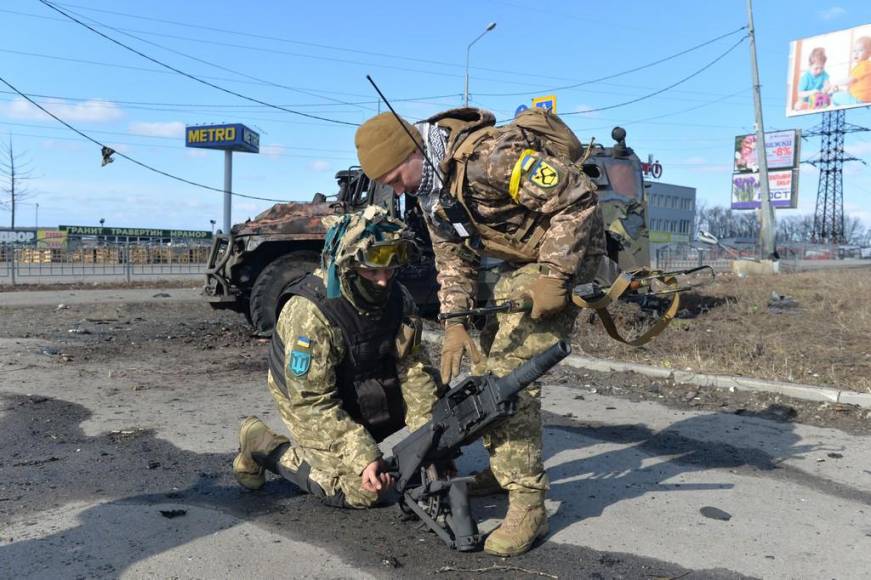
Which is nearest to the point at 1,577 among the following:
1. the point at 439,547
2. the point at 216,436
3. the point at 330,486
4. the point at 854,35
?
the point at 330,486

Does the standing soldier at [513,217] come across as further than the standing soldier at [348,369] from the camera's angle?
No

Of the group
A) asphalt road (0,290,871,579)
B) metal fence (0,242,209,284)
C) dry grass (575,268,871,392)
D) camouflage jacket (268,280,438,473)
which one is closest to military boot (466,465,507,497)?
asphalt road (0,290,871,579)

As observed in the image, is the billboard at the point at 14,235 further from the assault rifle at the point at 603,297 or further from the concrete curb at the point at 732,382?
the assault rifle at the point at 603,297

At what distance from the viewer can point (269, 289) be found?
25.2 ft

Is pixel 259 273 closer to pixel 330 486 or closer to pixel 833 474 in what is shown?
pixel 330 486

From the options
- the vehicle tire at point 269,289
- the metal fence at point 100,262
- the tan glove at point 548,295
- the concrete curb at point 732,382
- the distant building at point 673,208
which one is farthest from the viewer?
the distant building at point 673,208

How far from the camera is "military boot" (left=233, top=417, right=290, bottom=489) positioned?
3189 mm

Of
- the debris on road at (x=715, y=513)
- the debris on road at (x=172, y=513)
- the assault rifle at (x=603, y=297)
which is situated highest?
the assault rifle at (x=603, y=297)

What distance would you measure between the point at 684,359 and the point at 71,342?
6348mm

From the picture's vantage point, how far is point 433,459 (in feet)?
9.28

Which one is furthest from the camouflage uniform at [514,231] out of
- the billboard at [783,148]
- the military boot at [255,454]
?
the billboard at [783,148]

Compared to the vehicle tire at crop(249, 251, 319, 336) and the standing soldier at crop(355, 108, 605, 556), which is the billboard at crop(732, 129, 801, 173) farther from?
the standing soldier at crop(355, 108, 605, 556)

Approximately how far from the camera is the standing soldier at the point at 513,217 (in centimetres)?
258

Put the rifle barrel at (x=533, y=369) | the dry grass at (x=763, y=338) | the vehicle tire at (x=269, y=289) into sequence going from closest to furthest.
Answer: the rifle barrel at (x=533, y=369), the dry grass at (x=763, y=338), the vehicle tire at (x=269, y=289)
